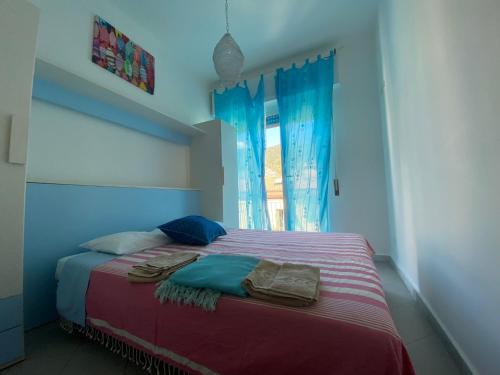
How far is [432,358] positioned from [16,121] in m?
2.60

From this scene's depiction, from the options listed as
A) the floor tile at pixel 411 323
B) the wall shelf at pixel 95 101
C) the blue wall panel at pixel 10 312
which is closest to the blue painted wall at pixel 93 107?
the wall shelf at pixel 95 101

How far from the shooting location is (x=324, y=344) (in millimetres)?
625

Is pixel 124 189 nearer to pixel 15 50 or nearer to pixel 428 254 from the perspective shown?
pixel 15 50

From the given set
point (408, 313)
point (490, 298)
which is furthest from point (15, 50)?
point (408, 313)

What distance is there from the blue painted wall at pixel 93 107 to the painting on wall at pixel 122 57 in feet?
1.55

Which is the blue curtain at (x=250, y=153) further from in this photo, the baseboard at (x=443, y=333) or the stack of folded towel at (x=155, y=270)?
the stack of folded towel at (x=155, y=270)

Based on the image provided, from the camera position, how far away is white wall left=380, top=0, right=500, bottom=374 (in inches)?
29.6

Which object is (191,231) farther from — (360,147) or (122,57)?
(360,147)

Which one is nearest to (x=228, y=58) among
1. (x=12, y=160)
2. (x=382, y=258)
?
(x=12, y=160)

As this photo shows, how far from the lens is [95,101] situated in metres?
1.93

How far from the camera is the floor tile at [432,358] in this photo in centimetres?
101

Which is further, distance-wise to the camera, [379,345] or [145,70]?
[145,70]

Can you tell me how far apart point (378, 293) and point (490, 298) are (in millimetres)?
415

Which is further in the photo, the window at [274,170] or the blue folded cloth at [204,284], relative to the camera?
the window at [274,170]
